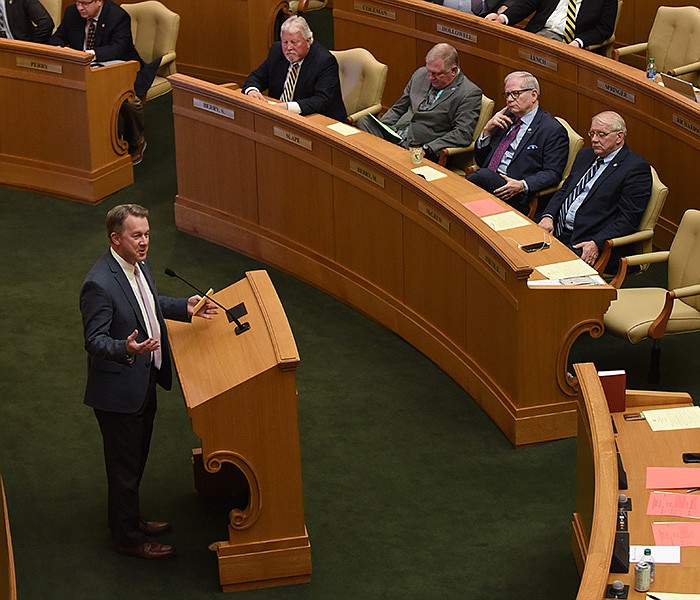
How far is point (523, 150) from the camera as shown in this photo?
7316 mm

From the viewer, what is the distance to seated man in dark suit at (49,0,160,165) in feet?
29.7

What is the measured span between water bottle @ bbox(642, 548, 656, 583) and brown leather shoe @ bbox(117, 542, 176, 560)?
6.80 feet

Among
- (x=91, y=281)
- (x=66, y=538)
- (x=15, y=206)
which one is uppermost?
(x=91, y=281)

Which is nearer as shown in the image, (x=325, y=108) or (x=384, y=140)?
(x=384, y=140)

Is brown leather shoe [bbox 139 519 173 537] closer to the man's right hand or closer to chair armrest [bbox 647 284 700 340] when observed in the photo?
the man's right hand

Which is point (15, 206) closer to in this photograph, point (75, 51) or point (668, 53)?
point (75, 51)

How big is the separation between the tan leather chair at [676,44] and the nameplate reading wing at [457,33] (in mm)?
1078

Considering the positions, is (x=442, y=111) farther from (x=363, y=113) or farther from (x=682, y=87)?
(x=682, y=87)

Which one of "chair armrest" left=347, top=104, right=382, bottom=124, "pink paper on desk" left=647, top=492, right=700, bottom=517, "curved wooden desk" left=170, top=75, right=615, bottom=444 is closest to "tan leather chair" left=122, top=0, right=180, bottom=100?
"curved wooden desk" left=170, top=75, right=615, bottom=444

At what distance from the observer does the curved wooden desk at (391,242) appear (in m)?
5.87

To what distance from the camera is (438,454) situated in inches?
236

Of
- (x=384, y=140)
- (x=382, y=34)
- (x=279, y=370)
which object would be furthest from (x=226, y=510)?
Answer: (x=382, y=34)

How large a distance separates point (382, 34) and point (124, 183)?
2209mm

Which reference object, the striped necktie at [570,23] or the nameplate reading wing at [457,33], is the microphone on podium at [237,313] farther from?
the striped necktie at [570,23]
